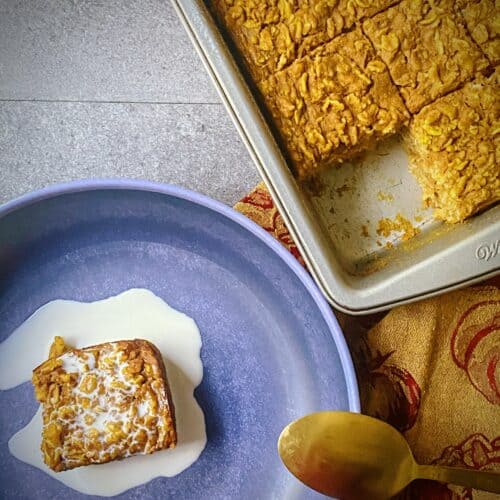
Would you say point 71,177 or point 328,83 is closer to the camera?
point 328,83

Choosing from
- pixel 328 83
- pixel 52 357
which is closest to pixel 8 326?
pixel 52 357

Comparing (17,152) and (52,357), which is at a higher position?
(17,152)

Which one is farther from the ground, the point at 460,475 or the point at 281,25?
the point at 281,25

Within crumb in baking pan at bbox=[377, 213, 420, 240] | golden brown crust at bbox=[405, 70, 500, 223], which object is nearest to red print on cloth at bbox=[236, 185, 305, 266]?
crumb in baking pan at bbox=[377, 213, 420, 240]

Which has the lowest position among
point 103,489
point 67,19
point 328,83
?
point 103,489

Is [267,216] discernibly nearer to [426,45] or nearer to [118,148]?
[118,148]

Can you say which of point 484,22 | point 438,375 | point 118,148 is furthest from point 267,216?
point 484,22

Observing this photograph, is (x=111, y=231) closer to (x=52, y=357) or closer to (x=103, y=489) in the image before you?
(x=52, y=357)

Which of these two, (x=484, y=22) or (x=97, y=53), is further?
(x=97, y=53)

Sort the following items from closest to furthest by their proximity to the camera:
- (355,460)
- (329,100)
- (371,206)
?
(355,460), (329,100), (371,206)
